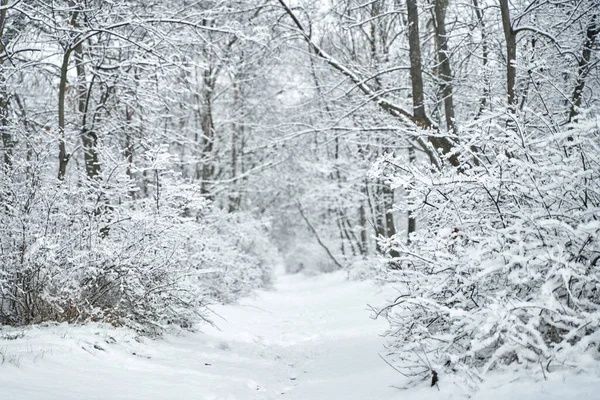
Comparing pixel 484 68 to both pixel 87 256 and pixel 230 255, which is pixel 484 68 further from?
pixel 230 255

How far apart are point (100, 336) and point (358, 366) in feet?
9.14

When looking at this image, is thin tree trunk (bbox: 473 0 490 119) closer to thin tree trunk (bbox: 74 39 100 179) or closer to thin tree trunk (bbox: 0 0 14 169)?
thin tree trunk (bbox: 74 39 100 179)

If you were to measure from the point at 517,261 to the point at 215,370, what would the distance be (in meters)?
3.46

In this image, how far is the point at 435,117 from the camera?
327 inches


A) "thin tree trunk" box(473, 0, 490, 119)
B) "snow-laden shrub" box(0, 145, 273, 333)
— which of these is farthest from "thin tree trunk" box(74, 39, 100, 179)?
"thin tree trunk" box(473, 0, 490, 119)

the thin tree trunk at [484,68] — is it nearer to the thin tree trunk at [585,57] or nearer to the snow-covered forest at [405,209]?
the snow-covered forest at [405,209]

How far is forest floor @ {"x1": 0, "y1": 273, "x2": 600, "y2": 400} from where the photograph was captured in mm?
A: 2979

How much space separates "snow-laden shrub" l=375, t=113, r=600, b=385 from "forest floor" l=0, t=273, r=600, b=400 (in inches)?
8.1

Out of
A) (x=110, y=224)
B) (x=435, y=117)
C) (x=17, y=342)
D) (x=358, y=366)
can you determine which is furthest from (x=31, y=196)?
(x=435, y=117)

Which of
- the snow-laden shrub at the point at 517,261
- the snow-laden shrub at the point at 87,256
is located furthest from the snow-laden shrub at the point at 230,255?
the snow-laden shrub at the point at 517,261

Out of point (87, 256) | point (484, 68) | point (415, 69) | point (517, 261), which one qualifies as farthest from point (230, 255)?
point (517, 261)

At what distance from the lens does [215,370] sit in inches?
191

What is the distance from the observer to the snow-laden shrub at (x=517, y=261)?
2.65 m

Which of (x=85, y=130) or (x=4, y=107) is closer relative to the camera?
(x=4, y=107)
